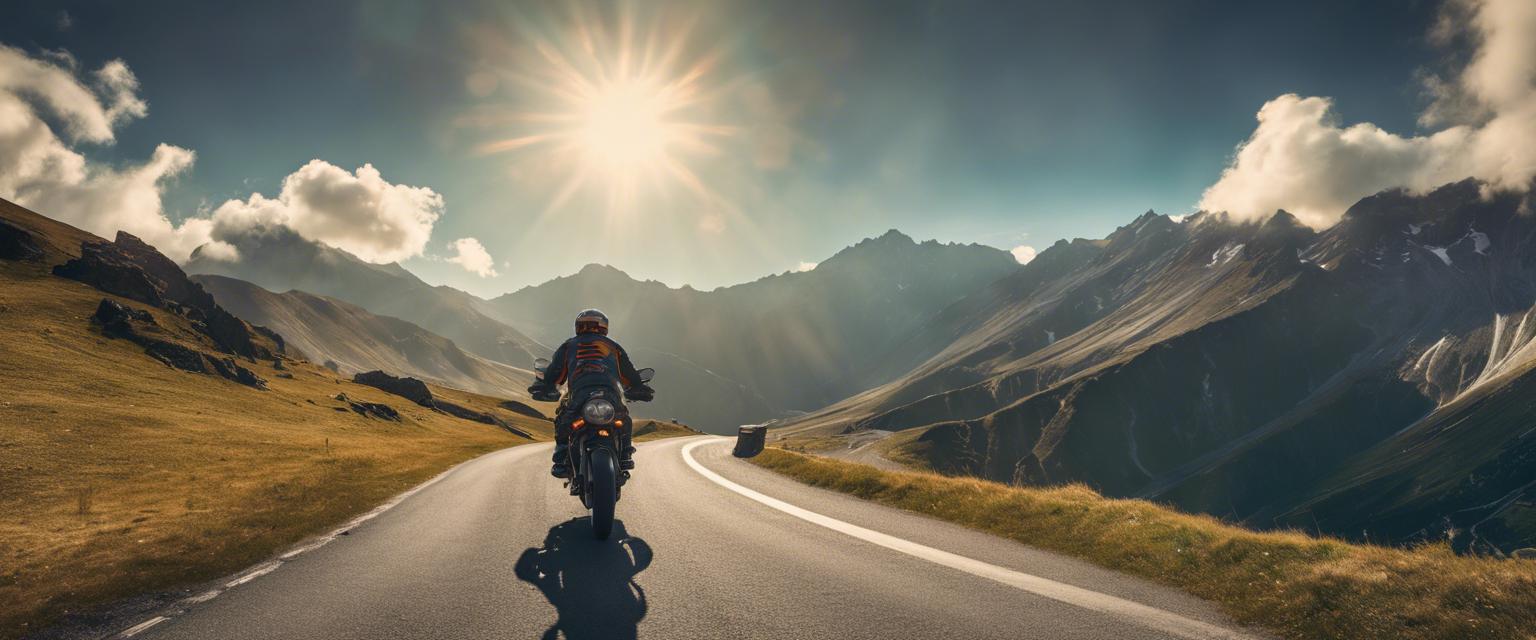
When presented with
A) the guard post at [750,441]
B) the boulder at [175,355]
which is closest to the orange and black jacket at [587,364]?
the guard post at [750,441]

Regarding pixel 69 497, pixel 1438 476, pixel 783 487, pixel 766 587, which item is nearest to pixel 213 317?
pixel 69 497

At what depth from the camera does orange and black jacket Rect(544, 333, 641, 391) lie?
998 cm

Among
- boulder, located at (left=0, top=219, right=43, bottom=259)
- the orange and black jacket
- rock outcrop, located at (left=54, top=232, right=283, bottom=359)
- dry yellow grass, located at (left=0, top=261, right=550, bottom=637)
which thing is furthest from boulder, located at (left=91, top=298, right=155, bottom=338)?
the orange and black jacket

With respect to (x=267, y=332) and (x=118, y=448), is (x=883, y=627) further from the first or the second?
(x=267, y=332)

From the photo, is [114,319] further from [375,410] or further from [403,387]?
[403,387]

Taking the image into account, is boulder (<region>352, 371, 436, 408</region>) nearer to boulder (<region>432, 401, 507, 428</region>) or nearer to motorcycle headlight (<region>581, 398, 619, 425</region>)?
boulder (<region>432, 401, 507, 428</region>)

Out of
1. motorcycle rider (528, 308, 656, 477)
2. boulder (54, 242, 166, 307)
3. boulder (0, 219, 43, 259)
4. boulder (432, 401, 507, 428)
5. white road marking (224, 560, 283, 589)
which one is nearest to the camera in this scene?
white road marking (224, 560, 283, 589)

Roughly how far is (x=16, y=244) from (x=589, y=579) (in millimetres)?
129307

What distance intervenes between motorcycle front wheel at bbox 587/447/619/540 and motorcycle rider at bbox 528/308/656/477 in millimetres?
787

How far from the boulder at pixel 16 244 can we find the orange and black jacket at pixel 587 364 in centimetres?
12170

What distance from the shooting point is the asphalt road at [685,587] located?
509cm

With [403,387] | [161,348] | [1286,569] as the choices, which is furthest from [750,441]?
[403,387]

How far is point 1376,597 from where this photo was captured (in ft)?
16.5

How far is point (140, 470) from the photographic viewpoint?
2205 centimetres
